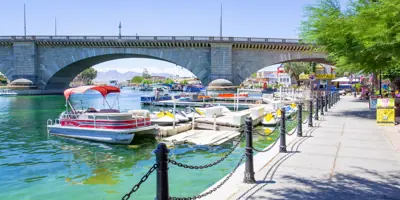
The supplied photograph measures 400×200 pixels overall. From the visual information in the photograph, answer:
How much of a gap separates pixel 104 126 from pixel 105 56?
51.7 metres

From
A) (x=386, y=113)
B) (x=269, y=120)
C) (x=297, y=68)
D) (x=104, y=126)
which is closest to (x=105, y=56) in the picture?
(x=269, y=120)

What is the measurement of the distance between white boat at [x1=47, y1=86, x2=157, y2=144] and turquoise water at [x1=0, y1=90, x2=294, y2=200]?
44 cm

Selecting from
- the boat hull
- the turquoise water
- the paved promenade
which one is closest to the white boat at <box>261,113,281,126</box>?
the turquoise water

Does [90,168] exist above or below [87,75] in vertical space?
below

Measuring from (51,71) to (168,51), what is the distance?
72.6ft

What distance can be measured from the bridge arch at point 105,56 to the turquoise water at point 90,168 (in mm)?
44378

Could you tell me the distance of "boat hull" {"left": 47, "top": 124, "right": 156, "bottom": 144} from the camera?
1772 centimetres

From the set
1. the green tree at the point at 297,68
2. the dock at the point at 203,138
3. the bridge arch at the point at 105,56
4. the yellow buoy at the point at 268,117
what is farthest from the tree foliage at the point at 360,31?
the green tree at the point at 297,68

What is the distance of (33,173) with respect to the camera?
12.5 m

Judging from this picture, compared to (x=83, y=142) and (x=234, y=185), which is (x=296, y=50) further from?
(x=234, y=185)

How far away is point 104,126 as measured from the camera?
726 inches

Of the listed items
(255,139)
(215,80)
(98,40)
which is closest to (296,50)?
(215,80)

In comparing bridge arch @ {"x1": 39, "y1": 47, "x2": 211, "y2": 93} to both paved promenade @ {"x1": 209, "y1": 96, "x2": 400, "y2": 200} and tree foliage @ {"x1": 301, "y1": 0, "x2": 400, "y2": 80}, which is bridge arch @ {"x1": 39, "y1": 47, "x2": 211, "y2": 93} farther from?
paved promenade @ {"x1": 209, "y1": 96, "x2": 400, "y2": 200}

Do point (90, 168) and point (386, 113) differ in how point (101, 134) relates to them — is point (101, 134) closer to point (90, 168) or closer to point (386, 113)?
point (90, 168)
